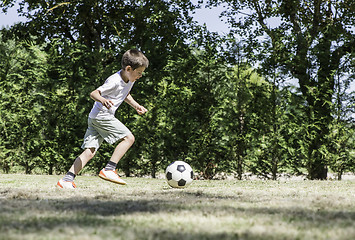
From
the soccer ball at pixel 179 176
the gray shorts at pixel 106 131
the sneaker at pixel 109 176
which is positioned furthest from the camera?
the soccer ball at pixel 179 176

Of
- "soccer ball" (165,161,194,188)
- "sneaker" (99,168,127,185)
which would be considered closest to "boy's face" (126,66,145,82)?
"sneaker" (99,168,127,185)

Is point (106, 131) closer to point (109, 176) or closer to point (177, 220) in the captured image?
point (109, 176)

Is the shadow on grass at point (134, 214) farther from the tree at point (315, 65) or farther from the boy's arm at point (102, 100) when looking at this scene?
the tree at point (315, 65)

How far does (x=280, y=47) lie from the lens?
9.59 meters

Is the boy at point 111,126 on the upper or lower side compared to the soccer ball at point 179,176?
upper

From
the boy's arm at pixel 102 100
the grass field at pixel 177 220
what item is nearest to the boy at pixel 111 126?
the boy's arm at pixel 102 100

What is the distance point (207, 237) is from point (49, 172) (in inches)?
354

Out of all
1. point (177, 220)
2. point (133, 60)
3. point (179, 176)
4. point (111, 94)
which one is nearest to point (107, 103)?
point (111, 94)

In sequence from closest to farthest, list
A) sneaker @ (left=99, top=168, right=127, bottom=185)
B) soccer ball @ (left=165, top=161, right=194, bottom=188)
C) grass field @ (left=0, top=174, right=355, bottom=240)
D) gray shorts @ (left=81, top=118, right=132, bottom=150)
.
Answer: grass field @ (left=0, top=174, right=355, bottom=240)
sneaker @ (left=99, top=168, right=127, bottom=185)
gray shorts @ (left=81, top=118, right=132, bottom=150)
soccer ball @ (left=165, top=161, right=194, bottom=188)

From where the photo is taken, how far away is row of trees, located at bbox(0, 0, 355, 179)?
367 inches

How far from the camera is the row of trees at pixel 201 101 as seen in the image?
30.6 feet

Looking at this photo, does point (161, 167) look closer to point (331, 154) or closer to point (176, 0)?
point (331, 154)

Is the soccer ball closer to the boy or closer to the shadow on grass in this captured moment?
the boy

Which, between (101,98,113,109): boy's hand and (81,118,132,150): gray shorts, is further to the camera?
(81,118,132,150): gray shorts
